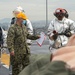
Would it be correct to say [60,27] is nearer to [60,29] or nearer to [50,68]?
[60,29]

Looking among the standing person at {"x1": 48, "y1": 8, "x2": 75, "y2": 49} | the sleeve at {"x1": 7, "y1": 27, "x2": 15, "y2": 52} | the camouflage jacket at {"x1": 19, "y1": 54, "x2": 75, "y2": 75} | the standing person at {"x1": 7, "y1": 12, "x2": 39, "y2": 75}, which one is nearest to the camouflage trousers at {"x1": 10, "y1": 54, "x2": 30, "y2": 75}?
the standing person at {"x1": 7, "y1": 12, "x2": 39, "y2": 75}

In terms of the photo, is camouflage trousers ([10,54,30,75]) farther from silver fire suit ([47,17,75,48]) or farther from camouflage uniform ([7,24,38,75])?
silver fire suit ([47,17,75,48])

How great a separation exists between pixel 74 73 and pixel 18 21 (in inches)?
233

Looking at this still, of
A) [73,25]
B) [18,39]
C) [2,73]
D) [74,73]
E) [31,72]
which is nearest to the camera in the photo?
[74,73]

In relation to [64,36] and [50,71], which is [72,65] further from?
[64,36]

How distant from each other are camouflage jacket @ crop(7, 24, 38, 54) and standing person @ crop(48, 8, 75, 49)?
613mm

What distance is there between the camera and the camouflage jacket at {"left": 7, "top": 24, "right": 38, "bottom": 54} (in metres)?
6.76

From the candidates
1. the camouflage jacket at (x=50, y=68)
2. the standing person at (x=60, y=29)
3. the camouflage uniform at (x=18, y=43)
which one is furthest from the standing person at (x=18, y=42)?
the camouflage jacket at (x=50, y=68)

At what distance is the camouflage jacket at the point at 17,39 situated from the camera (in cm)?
676

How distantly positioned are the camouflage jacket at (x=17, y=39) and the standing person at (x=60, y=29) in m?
0.61

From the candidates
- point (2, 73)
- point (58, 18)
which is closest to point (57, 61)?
point (58, 18)

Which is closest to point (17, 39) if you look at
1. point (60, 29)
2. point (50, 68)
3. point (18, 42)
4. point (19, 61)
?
point (18, 42)

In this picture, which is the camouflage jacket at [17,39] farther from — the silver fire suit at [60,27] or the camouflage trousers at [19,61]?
the silver fire suit at [60,27]

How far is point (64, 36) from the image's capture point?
279 inches
